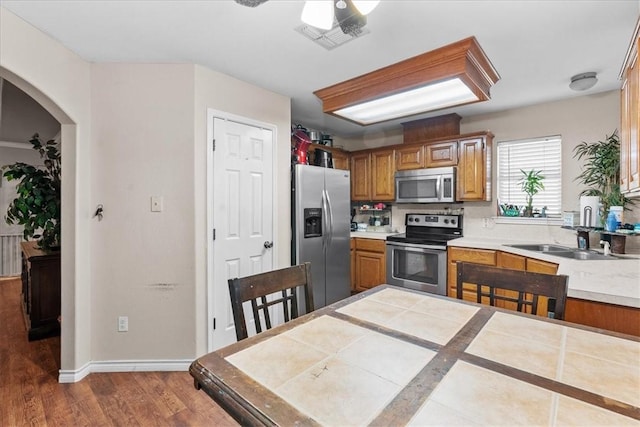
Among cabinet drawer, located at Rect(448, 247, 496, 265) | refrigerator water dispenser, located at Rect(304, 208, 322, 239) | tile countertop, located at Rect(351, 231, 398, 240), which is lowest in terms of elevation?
cabinet drawer, located at Rect(448, 247, 496, 265)

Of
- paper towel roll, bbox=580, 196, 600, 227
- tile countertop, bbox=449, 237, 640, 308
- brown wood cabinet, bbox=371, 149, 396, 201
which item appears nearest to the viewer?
tile countertop, bbox=449, 237, 640, 308

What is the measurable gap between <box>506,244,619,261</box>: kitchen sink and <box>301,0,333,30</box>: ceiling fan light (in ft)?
8.53

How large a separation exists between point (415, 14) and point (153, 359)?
300cm

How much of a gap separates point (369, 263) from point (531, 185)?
6.67 feet

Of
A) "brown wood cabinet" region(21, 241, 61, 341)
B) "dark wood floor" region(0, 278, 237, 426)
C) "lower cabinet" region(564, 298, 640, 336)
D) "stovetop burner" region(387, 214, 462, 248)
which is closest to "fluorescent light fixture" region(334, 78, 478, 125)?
"lower cabinet" region(564, 298, 640, 336)

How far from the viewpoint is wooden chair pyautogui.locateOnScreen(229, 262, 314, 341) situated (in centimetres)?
127

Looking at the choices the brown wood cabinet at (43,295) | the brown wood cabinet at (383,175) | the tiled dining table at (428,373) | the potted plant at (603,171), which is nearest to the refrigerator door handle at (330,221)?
the brown wood cabinet at (383,175)

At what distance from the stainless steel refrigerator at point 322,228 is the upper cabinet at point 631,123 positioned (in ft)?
7.93

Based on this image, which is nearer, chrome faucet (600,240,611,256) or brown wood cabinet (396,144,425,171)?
chrome faucet (600,240,611,256)

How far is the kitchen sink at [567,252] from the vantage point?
2452 millimetres

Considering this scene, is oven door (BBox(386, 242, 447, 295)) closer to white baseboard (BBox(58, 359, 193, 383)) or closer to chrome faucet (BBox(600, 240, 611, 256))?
chrome faucet (BBox(600, 240, 611, 256))

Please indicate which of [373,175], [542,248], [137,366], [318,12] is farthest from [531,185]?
[137,366]

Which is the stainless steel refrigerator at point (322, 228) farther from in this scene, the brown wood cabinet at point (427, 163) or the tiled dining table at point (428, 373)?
the tiled dining table at point (428, 373)

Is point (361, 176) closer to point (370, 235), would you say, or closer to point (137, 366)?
point (370, 235)
